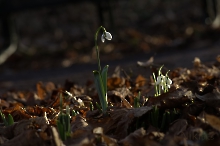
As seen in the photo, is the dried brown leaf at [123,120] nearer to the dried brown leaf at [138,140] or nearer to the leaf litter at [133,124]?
the leaf litter at [133,124]

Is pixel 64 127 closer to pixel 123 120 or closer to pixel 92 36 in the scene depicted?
pixel 123 120

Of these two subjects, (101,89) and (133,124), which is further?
(101,89)

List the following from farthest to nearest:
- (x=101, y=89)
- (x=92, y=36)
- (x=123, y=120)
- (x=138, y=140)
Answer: (x=92, y=36) → (x=101, y=89) → (x=123, y=120) → (x=138, y=140)

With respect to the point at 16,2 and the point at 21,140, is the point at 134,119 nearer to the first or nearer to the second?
the point at 21,140

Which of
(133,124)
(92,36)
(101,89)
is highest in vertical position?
(92,36)

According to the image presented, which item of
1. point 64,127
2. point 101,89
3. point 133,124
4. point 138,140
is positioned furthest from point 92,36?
point 138,140

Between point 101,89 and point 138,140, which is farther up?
point 101,89

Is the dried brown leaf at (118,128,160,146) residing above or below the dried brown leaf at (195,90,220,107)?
below

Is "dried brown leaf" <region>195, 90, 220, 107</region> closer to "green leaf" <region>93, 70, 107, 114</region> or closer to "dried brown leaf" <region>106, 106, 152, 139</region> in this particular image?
"dried brown leaf" <region>106, 106, 152, 139</region>

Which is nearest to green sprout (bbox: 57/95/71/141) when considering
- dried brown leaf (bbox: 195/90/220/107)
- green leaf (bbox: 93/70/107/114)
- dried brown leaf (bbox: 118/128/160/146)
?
dried brown leaf (bbox: 118/128/160/146)
